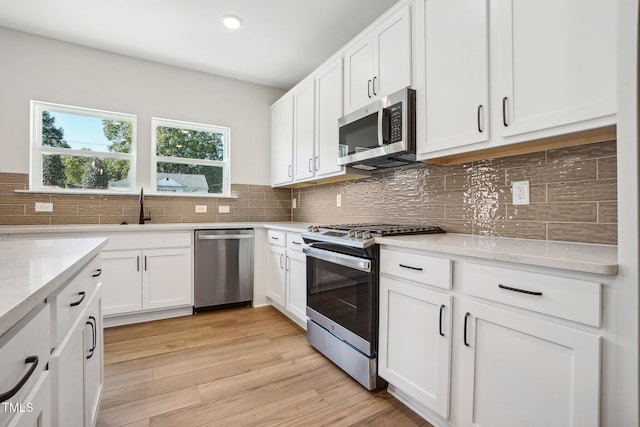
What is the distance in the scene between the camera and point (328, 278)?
217 cm

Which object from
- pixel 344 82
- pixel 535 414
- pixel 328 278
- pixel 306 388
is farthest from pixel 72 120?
pixel 535 414

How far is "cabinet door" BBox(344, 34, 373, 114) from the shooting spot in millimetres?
2260

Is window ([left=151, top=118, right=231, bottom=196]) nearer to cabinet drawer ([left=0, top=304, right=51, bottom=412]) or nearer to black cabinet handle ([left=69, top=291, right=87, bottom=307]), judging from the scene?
black cabinet handle ([left=69, top=291, right=87, bottom=307])

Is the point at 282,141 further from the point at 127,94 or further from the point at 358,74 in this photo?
the point at 127,94

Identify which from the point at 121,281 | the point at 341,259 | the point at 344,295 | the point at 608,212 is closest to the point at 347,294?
the point at 344,295

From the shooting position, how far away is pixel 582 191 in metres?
1.45

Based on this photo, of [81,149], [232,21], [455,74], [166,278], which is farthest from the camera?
Result: [81,149]

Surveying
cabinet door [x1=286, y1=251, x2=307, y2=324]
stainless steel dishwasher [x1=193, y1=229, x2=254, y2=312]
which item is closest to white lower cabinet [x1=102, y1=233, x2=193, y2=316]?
stainless steel dishwasher [x1=193, y1=229, x2=254, y2=312]

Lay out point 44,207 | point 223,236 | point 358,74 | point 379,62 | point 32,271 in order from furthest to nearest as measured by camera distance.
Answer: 1. point 223,236
2. point 44,207
3. point 358,74
4. point 379,62
5. point 32,271

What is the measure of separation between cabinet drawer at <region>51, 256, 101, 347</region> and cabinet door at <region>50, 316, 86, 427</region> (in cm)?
3

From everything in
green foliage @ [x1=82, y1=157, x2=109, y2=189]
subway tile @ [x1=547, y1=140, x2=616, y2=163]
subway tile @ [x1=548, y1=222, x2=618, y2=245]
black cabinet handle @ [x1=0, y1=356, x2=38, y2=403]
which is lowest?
black cabinet handle @ [x1=0, y1=356, x2=38, y2=403]

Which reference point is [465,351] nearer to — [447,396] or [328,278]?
[447,396]

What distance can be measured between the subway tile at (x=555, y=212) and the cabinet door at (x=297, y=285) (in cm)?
155

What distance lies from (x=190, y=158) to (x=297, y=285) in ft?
6.65
